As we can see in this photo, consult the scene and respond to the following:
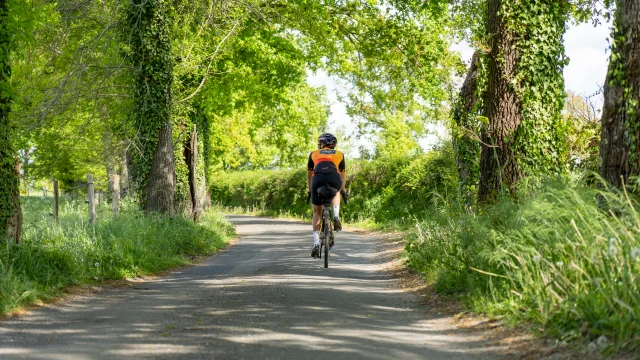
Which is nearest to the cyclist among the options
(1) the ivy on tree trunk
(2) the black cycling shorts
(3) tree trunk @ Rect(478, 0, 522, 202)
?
(2) the black cycling shorts

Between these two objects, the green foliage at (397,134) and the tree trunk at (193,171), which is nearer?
the tree trunk at (193,171)

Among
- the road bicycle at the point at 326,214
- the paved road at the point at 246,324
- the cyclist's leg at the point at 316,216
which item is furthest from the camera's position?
the cyclist's leg at the point at 316,216

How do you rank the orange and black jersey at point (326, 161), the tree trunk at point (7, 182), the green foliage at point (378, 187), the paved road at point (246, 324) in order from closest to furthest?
the paved road at point (246, 324)
the tree trunk at point (7, 182)
the orange and black jersey at point (326, 161)
the green foliage at point (378, 187)

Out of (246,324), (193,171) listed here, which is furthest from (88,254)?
(193,171)

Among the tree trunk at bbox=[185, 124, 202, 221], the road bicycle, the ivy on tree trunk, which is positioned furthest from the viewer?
the tree trunk at bbox=[185, 124, 202, 221]

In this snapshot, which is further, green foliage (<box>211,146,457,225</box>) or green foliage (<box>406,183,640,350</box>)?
green foliage (<box>211,146,457,225</box>)

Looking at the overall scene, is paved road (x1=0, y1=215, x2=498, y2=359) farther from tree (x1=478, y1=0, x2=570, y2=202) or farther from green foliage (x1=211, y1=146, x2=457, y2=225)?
green foliage (x1=211, y1=146, x2=457, y2=225)

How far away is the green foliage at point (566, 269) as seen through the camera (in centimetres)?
596

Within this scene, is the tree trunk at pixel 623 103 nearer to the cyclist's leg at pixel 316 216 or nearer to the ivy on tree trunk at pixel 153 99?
the cyclist's leg at pixel 316 216

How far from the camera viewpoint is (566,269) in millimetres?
6844

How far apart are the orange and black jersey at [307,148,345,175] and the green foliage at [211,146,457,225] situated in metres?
5.21

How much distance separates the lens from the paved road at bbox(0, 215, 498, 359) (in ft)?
21.7

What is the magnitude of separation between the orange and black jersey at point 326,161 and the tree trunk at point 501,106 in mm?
2566

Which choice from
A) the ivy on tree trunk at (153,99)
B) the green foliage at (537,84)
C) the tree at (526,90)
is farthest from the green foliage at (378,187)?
the ivy on tree trunk at (153,99)
